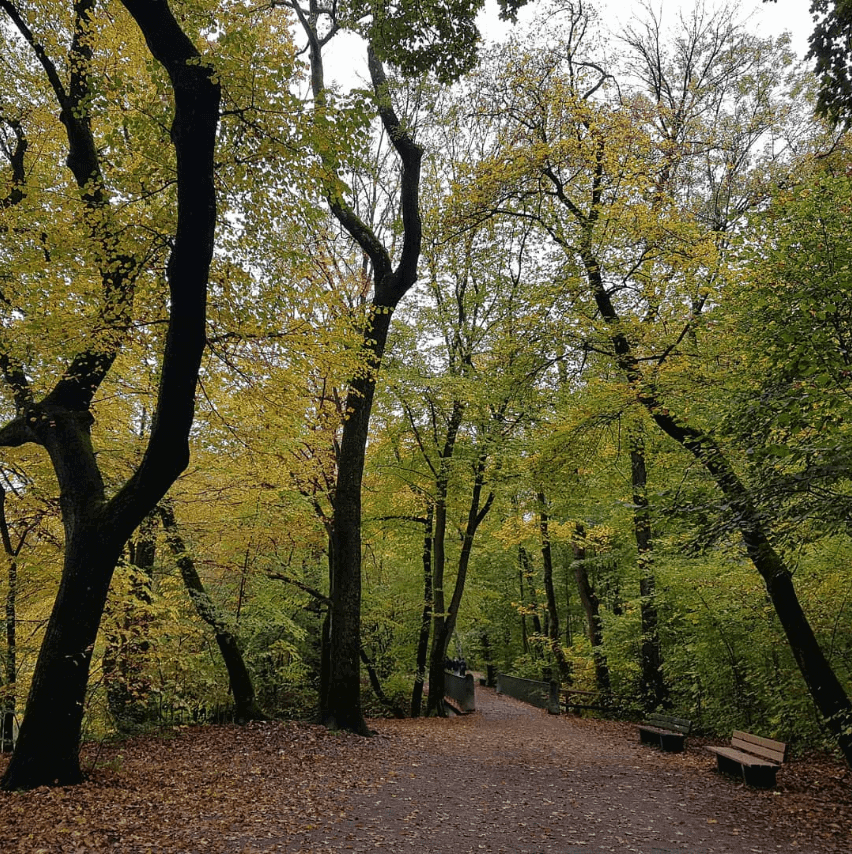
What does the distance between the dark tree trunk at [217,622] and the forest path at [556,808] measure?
3.34 m

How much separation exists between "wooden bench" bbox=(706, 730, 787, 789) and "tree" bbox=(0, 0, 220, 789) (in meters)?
7.75

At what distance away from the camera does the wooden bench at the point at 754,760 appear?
7.43 meters

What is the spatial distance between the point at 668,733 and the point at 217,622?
317 inches

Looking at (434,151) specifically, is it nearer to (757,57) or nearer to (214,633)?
(757,57)

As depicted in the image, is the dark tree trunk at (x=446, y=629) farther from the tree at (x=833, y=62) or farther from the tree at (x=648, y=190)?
the tree at (x=833, y=62)

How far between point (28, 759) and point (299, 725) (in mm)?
4755

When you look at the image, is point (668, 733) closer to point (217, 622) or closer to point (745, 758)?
point (745, 758)

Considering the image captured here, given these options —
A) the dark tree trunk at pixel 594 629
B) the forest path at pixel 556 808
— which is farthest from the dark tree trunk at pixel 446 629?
the forest path at pixel 556 808

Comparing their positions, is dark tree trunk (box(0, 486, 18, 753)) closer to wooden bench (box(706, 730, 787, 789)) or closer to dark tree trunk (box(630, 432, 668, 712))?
wooden bench (box(706, 730, 787, 789))

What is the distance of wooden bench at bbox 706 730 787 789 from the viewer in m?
7.43

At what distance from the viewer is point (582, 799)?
22.3ft

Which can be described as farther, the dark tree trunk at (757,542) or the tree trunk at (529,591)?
the tree trunk at (529,591)

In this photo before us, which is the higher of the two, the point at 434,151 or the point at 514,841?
the point at 434,151

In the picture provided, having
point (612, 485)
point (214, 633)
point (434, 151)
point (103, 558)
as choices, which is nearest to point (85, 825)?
point (103, 558)
